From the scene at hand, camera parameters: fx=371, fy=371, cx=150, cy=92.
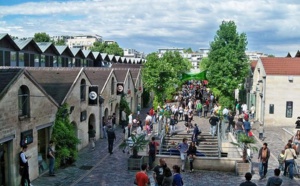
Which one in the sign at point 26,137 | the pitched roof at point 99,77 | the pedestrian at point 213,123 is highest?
the pitched roof at point 99,77

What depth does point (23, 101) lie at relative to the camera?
57.2 feet

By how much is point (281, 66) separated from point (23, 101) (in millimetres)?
27736

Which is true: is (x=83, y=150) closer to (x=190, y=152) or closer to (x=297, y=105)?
(x=190, y=152)

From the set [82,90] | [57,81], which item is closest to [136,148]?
[82,90]

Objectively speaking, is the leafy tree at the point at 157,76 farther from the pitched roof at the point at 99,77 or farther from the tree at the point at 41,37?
the tree at the point at 41,37

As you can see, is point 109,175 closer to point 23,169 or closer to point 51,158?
point 51,158

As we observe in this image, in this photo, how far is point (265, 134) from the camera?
32.2 metres

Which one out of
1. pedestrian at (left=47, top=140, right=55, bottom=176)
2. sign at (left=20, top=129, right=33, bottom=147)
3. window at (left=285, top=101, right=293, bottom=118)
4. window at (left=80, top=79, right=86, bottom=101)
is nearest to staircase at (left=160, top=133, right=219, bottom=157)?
window at (left=80, top=79, right=86, bottom=101)

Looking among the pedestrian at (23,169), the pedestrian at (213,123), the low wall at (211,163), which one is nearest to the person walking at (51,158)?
the pedestrian at (23,169)

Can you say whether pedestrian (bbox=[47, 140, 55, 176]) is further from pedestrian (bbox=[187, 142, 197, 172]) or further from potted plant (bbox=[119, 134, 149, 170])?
pedestrian (bbox=[187, 142, 197, 172])

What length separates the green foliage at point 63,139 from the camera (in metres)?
20.5

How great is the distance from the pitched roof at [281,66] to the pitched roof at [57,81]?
20218 millimetres

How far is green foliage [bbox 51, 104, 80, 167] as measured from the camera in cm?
2047

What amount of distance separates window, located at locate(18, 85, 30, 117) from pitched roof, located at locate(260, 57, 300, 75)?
83.8 ft
